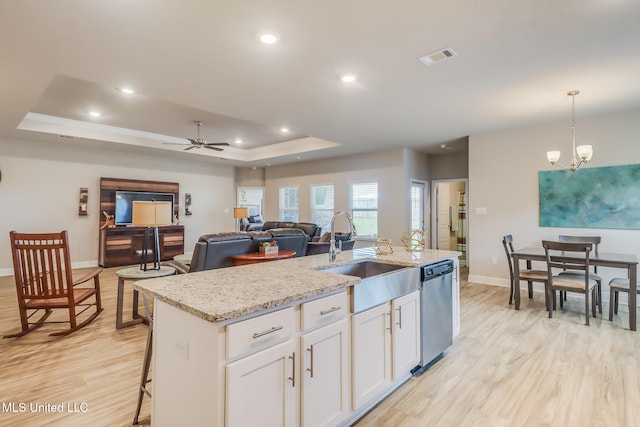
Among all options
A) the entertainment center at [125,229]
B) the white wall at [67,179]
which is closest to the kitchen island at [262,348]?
the entertainment center at [125,229]

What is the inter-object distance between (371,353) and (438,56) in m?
2.46

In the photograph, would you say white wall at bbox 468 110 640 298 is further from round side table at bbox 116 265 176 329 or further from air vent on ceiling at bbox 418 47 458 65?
round side table at bbox 116 265 176 329

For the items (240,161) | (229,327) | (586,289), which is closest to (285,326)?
(229,327)

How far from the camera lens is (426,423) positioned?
74.8 inches

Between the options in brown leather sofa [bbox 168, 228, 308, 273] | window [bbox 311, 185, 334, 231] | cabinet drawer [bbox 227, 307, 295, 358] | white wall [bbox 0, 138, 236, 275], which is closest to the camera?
cabinet drawer [bbox 227, 307, 295, 358]

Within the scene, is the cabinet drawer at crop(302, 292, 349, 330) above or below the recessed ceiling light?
below

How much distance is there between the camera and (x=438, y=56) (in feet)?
8.97

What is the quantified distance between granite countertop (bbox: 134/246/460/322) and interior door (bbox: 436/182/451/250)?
583 cm

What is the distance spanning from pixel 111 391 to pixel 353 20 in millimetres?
3111

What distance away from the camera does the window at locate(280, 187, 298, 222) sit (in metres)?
8.92

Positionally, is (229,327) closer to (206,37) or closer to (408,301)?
(408,301)

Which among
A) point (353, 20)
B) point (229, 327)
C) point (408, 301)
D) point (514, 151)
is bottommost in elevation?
point (408, 301)

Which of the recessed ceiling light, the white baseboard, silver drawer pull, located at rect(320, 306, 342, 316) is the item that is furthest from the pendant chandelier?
silver drawer pull, located at rect(320, 306, 342, 316)

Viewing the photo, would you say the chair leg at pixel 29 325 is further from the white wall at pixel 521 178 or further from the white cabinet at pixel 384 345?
the white wall at pixel 521 178
